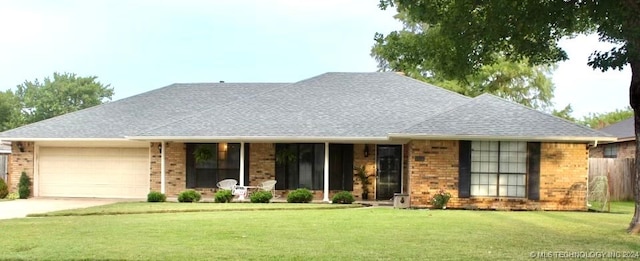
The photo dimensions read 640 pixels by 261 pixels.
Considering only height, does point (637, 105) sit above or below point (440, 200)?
above

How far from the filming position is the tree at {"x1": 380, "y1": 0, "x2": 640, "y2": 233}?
1016cm

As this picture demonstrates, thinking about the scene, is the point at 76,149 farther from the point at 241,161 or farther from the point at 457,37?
the point at 457,37

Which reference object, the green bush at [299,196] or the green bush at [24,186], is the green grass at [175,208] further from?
the green bush at [24,186]

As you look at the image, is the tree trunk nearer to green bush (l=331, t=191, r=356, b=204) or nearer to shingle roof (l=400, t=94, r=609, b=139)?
shingle roof (l=400, t=94, r=609, b=139)

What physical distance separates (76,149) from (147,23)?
962 centimetres

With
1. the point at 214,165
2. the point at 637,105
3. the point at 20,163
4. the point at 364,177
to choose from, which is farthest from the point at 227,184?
the point at 637,105

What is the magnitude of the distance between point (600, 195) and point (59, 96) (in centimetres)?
4112

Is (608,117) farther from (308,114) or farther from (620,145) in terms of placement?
(308,114)

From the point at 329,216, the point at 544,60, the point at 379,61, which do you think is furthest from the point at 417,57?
the point at 379,61

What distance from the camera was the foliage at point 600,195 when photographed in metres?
18.5

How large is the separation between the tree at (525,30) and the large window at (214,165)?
10321 mm

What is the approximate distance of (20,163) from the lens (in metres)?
22.4

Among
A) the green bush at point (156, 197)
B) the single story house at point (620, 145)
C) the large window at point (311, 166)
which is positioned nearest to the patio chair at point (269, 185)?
the large window at point (311, 166)

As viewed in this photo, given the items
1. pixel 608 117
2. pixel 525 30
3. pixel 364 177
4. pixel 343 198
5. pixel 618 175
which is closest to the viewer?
pixel 525 30
